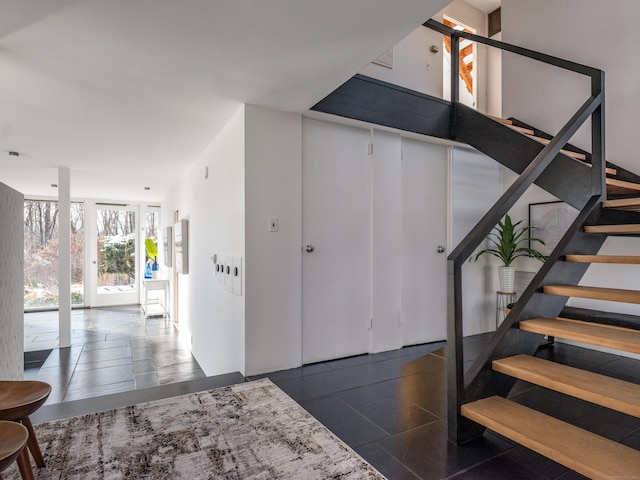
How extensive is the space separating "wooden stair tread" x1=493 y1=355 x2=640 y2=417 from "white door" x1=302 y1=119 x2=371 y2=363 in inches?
61.4

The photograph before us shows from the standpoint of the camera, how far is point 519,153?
3373 millimetres

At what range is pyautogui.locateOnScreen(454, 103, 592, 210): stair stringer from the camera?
9.04 feet

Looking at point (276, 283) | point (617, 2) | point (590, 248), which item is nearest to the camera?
point (590, 248)

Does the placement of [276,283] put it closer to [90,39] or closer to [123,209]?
[90,39]

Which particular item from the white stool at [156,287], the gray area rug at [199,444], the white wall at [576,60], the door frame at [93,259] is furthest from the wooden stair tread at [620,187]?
the door frame at [93,259]

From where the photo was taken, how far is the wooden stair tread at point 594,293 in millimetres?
1934

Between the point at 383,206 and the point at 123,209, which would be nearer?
the point at 383,206

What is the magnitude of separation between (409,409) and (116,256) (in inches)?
322

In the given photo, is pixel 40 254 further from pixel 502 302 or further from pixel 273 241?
pixel 502 302

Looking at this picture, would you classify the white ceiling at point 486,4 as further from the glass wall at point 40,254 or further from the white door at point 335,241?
the glass wall at point 40,254

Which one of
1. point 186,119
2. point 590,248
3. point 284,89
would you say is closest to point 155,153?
point 186,119

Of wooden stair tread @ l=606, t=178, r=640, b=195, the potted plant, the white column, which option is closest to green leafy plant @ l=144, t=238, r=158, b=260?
the white column

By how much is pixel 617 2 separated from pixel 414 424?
430 cm

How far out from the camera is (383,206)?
3516mm
